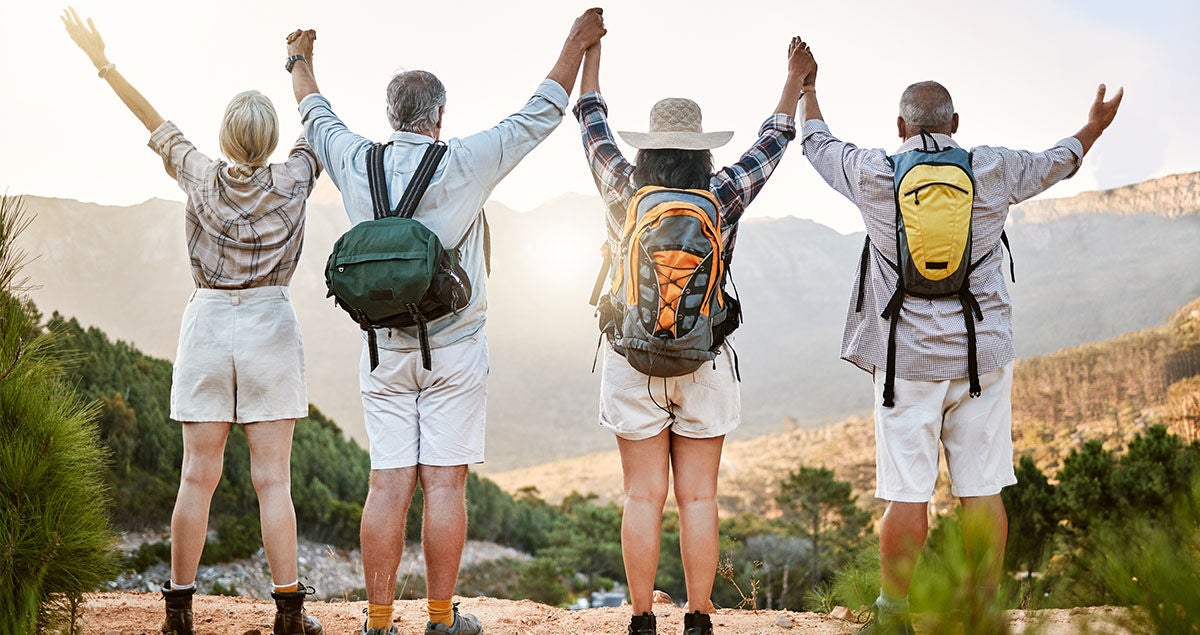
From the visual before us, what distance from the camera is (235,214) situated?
3668mm

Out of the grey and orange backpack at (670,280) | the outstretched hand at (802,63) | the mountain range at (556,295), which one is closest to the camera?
the grey and orange backpack at (670,280)

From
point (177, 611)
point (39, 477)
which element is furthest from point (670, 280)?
point (177, 611)

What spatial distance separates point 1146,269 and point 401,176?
2262 inches

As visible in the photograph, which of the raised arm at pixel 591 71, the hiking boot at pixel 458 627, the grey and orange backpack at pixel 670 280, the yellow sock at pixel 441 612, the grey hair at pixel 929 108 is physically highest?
the raised arm at pixel 591 71

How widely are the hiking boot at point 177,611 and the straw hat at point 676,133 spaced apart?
8.17ft

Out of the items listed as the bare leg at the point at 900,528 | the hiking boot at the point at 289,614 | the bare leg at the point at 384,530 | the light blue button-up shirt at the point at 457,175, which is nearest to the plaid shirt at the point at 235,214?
the light blue button-up shirt at the point at 457,175

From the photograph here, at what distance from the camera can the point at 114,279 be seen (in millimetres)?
56906

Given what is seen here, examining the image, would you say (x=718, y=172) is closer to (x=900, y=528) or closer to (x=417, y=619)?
(x=900, y=528)

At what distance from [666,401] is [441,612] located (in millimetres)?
1123

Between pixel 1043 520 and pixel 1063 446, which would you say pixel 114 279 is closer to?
pixel 1063 446

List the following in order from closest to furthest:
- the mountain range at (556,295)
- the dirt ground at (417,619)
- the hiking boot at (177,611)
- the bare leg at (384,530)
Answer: the bare leg at (384,530)
the hiking boot at (177,611)
the dirt ground at (417,619)
the mountain range at (556,295)

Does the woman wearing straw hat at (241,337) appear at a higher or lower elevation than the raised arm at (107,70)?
lower

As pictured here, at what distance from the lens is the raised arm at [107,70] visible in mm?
3893

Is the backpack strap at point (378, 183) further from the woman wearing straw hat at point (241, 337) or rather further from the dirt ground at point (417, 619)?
the dirt ground at point (417, 619)
